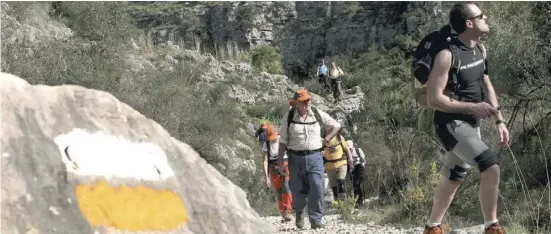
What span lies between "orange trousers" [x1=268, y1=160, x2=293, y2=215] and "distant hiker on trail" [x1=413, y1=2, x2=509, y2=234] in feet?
18.2

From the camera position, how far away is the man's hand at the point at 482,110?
510 centimetres

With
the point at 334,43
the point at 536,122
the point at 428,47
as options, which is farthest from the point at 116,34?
the point at 334,43

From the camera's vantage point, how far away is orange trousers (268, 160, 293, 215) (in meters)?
11.0

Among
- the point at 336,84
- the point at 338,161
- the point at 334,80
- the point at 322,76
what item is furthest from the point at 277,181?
the point at 322,76

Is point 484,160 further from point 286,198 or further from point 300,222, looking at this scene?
point 286,198

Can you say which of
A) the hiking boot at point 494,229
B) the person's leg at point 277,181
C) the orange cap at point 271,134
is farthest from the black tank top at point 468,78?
the person's leg at point 277,181

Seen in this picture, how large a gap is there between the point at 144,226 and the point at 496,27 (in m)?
12.9

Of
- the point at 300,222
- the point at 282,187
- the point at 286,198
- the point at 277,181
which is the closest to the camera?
the point at 300,222

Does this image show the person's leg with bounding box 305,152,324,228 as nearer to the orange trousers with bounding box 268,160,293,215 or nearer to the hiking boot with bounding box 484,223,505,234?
the orange trousers with bounding box 268,160,293,215

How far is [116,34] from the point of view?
23734mm

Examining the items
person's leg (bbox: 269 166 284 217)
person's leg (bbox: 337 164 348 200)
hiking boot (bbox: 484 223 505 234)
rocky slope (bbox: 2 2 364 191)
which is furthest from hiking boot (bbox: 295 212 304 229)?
rocky slope (bbox: 2 2 364 191)

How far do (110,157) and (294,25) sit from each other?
1803 inches

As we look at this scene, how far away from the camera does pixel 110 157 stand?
12.5 feet

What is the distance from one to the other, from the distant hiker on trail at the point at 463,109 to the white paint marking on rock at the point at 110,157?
2.10 meters
